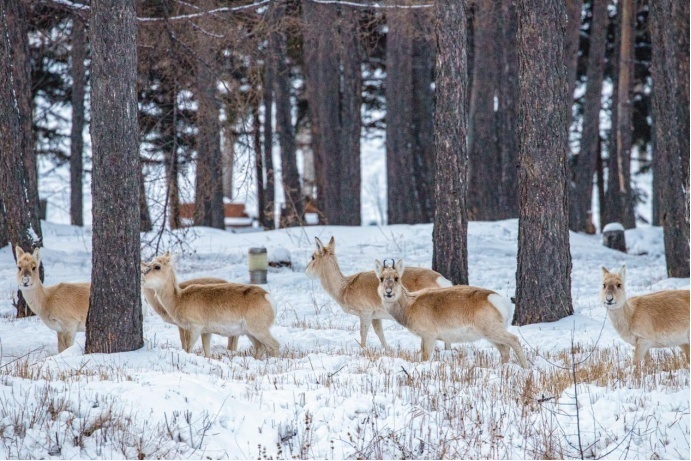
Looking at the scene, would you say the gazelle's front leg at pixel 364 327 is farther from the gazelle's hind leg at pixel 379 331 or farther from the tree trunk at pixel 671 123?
the tree trunk at pixel 671 123

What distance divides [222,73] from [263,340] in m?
7.88

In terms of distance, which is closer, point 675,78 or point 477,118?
point 675,78

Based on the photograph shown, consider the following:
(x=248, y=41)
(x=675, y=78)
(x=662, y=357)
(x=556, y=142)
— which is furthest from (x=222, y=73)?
(x=662, y=357)

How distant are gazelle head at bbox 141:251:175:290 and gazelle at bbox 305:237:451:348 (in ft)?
8.31

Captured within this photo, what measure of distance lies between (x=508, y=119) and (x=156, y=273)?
1894cm

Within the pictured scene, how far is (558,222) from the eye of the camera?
13305 mm

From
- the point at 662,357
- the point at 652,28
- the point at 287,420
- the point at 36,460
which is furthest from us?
the point at 652,28

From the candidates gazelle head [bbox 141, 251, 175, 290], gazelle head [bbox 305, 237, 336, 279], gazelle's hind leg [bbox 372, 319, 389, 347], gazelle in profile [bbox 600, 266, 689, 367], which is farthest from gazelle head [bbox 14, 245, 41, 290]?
gazelle in profile [bbox 600, 266, 689, 367]

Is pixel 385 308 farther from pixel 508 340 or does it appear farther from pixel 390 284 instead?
pixel 508 340

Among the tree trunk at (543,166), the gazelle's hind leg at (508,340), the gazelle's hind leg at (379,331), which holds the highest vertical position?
the tree trunk at (543,166)

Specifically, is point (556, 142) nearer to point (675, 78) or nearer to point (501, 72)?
point (675, 78)

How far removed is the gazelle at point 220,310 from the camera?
1141 centimetres

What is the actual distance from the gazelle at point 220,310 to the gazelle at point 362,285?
1647mm

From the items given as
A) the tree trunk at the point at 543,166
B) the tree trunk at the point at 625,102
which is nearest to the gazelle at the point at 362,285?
the tree trunk at the point at 543,166
